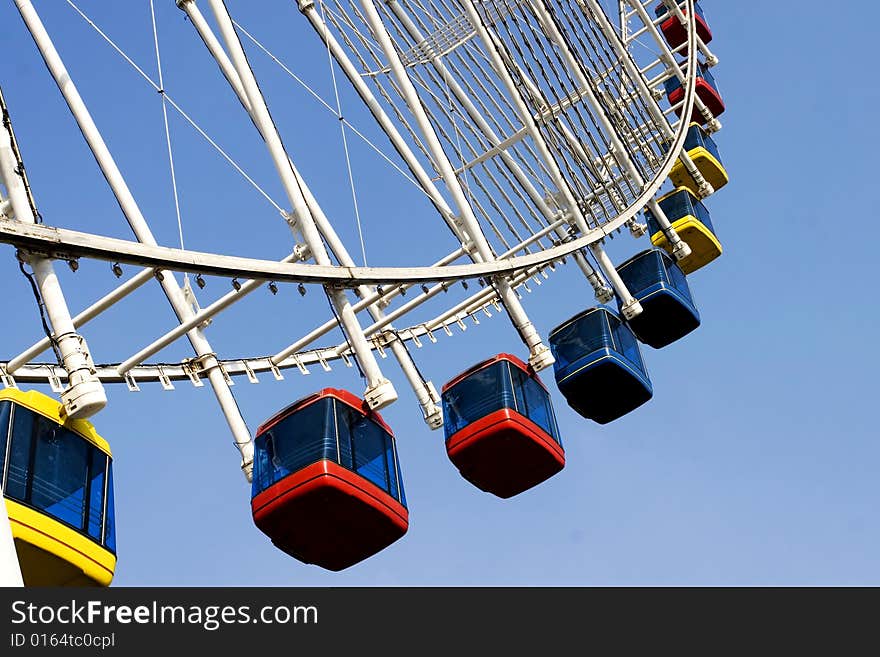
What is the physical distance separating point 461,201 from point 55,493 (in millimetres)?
9134

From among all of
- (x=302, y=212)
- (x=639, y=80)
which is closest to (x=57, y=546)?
(x=302, y=212)

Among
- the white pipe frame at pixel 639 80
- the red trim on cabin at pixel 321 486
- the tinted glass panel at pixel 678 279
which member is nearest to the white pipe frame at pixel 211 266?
the red trim on cabin at pixel 321 486

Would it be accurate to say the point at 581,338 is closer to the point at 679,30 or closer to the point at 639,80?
the point at 639,80

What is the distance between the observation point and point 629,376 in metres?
23.7

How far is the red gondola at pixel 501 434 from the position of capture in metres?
18.4

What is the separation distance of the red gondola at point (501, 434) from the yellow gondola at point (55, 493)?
5.80 m

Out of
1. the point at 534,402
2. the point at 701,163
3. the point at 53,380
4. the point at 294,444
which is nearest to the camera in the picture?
the point at 294,444

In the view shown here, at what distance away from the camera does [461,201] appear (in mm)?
20625

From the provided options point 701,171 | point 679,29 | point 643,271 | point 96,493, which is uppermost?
point 679,29

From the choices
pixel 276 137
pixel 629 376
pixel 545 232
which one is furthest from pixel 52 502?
pixel 545 232

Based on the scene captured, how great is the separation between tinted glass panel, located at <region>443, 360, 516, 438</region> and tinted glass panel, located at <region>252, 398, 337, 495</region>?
350cm

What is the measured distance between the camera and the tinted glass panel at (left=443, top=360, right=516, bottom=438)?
18672 millimetres
